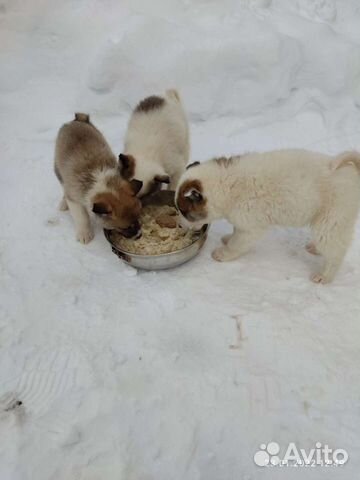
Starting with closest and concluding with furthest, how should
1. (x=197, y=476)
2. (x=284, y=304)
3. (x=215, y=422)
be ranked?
1. (x=197, y=476)
2. (x=215, y=422)
3. (x=284, y=304)

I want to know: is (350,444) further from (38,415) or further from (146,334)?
(38,415)

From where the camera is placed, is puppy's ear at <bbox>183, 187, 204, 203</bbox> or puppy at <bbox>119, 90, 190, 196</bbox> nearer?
puppy's ear at <bbox>183, 187, 204, 203</bbox>

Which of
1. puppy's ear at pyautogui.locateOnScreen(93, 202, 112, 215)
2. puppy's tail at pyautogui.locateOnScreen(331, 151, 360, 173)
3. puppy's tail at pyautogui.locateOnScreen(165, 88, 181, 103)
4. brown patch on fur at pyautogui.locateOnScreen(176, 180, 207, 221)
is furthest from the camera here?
puppy's tail at pyautogui.locateOnScreen(165, 88, 181, 103)

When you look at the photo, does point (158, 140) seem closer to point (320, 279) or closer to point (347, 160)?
point (347, 160)

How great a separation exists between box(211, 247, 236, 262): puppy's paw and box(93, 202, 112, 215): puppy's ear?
47.4 inches

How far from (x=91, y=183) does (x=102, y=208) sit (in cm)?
46

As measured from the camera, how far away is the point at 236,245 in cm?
410

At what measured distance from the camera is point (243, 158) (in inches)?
153

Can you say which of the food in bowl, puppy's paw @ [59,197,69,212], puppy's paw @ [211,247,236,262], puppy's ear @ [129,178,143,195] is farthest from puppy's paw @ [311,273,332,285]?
puppy's paw @ [59,197,69,212]

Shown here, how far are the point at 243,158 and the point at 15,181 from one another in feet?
9.90

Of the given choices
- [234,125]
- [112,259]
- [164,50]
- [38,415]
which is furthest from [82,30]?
[38,415]

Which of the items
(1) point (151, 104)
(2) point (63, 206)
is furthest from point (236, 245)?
(2) point (63, 206)

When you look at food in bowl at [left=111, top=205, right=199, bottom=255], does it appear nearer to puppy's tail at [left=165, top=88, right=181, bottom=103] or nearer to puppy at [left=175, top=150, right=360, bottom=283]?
puppy at [left=175, top=150, right=360, bottom=283]

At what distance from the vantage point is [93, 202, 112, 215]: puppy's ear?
3.65 m
